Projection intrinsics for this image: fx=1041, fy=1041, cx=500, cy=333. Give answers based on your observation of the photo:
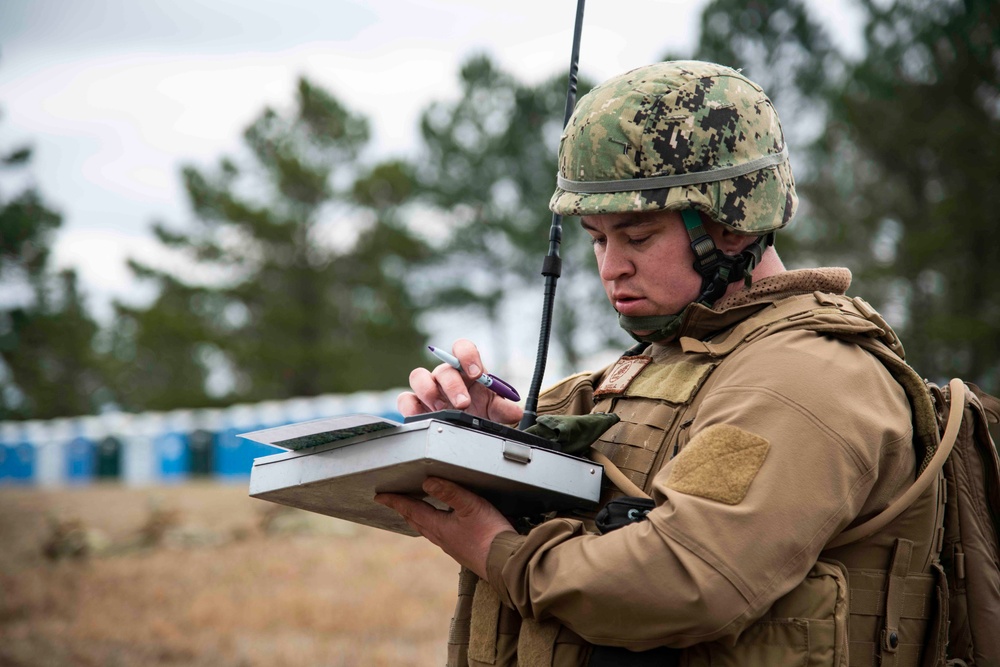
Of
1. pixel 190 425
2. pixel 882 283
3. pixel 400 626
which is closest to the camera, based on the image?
pixel 400 626

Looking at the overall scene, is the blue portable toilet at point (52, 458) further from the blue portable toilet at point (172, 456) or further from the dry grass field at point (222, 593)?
the dry grass field at point (222, 593)

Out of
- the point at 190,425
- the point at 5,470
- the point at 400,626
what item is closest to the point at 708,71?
the point at 400,626

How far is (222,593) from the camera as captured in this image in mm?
9953

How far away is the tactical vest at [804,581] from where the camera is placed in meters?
2.23

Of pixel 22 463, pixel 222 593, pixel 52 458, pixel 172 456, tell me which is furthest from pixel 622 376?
pixel 22 463

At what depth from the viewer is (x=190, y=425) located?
2769 centimetres

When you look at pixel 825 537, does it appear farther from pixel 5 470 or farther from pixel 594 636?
pixel 5 470

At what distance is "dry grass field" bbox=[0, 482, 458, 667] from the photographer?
25.8ft

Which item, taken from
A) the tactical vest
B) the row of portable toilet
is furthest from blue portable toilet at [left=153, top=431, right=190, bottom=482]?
the tactical vest

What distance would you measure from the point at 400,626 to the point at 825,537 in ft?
22.8

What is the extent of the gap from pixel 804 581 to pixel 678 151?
1.10 meters

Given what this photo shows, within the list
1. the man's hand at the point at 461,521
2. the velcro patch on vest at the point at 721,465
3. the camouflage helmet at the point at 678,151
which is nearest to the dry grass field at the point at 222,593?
the man's hand at the point at 461,521

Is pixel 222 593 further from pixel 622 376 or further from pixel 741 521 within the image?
pixel 741 521

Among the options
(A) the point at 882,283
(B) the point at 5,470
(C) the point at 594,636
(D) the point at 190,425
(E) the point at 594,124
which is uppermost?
(E) the point at 594,124
